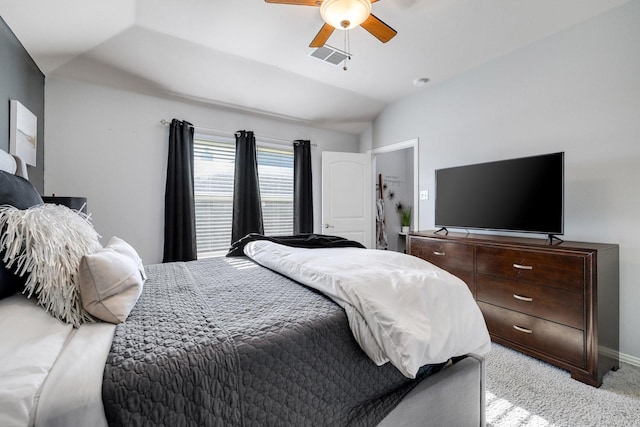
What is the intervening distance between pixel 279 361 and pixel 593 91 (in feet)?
9.96

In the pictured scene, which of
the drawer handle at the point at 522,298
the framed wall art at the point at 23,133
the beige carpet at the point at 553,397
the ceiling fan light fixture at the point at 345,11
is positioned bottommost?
the beige carpet at the point at 553,397

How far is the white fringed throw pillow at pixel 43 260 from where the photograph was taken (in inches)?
33.0

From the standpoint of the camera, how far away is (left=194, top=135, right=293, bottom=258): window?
339cm

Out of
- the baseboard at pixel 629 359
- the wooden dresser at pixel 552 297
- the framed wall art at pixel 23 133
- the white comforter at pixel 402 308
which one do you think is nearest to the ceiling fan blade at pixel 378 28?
the white comforter at pixel 402 308

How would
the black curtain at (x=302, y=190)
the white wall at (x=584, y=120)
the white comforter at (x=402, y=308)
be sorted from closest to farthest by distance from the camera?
the white comforter at (x=402, y=308) < the white wall at (x=584, y=120) < the black curtain at (x=302, y=190)

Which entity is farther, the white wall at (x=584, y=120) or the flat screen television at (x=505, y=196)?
the flat screen television at (x=505, y=196)

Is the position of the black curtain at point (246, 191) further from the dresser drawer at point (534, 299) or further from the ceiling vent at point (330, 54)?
the dresser drawer at point (534, 299)

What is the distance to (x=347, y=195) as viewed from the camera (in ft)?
13.6

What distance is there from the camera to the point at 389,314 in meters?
0.98

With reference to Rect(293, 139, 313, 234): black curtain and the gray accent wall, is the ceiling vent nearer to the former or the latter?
Rect(293, 139, 313, 234): black curtain

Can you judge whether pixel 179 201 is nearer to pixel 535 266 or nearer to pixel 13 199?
pixel 13 199

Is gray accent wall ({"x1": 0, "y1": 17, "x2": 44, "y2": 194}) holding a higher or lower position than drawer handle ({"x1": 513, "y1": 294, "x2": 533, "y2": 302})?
higher

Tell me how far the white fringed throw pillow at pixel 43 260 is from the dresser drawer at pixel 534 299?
2592 millimetres

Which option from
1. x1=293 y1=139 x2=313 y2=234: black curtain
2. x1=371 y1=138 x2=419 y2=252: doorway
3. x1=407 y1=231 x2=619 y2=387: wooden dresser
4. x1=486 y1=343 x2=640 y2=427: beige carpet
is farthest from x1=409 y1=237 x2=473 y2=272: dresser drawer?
x1=371 y1=138 x2=419 y2=252: doorway
